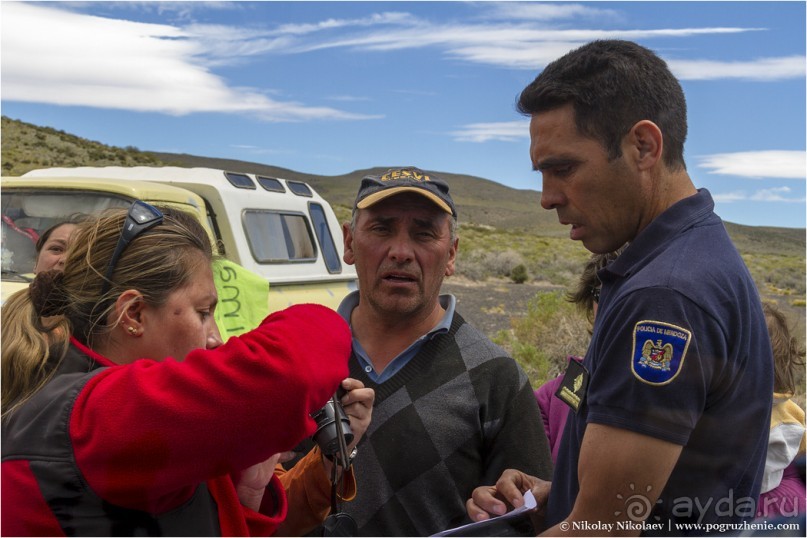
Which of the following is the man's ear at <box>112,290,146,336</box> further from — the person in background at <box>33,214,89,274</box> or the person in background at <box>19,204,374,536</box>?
the person in background at <box>33,214,89,274</box>

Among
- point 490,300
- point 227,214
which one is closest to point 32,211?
point 227,214

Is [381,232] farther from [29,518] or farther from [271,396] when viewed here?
[29,518]

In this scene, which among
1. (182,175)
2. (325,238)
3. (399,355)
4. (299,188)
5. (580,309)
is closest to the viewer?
(399,355)

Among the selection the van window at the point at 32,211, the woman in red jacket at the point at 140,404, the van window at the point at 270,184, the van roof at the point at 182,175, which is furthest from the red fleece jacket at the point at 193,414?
the van window at the point at 270,184

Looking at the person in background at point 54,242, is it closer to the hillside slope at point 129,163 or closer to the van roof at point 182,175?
the van roof at point 182,175

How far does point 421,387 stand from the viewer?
2.25 metres

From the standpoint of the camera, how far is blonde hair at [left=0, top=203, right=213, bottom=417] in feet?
4.83

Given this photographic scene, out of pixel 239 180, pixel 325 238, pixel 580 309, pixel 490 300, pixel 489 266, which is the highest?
pixel 239 180

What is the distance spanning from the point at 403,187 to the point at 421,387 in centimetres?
66

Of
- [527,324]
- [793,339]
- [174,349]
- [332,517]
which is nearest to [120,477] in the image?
[174,349]

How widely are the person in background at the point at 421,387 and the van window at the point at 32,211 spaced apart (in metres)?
3.23

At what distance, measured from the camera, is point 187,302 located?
5.13 ft

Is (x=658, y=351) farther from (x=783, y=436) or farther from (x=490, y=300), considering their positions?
(x=490, y=300)

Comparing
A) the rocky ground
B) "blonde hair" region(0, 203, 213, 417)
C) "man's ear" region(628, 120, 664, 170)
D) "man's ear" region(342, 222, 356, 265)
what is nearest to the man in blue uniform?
"man's ear" region(628, 120, 664, 170)
